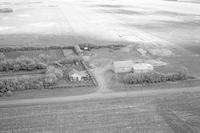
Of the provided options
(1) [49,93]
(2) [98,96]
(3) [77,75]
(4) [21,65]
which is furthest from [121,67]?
(4) [21,65]

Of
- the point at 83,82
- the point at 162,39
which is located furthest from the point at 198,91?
the point at 162,39

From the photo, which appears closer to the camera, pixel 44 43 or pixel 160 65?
pixel 160 65

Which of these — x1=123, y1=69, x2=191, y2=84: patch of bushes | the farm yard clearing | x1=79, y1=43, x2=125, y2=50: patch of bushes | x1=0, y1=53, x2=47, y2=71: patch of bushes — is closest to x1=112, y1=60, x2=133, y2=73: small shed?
the farm yard clearing

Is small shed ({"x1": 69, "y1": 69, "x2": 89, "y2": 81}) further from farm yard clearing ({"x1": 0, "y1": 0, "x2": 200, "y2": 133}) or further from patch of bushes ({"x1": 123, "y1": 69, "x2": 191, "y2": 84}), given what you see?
Result: patch of bushes ({"x1": 123, "y1": 69, "x2": 191, "y2": 84})

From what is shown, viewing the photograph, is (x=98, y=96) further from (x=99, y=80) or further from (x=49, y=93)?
(x=49, y=93)

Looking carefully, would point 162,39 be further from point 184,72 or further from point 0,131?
point 0,131

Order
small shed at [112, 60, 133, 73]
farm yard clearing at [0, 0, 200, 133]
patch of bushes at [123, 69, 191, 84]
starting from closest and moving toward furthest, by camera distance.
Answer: farm yard clearing at [0, 0, 200, 133] → patch of bushes at [123, 69, 191, 84] → small shed at [112, 60, 133, 73]

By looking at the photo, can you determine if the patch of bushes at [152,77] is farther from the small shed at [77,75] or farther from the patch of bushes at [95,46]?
the patch of bushes at [95,46]
